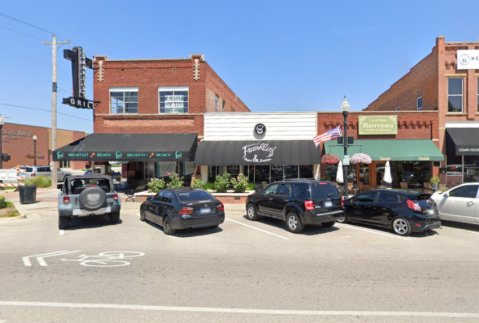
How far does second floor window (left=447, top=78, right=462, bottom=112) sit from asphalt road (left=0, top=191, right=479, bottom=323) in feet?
38.0

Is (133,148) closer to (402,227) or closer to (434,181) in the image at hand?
(402,227)

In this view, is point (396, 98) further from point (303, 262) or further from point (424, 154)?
point (303, 262)

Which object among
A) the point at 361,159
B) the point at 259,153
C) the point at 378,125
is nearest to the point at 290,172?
the point at 259,153

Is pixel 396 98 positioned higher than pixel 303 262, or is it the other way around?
pixel 396 98

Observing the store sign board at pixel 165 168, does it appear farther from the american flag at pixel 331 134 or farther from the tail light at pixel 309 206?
the tail light at pixel 309 206

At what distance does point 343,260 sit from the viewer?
5910mm

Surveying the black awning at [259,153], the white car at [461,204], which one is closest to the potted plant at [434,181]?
the black awning at [259,153]

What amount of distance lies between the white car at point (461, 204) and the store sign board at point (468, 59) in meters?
11.6

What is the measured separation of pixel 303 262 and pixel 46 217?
447 inches

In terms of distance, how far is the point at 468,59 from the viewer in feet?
52.7

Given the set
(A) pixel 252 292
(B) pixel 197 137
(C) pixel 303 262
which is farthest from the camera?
(B) pixel 197 137

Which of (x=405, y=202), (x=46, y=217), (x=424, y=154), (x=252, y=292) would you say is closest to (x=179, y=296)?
(x=252, y=292)

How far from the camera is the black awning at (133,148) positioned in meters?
15.7

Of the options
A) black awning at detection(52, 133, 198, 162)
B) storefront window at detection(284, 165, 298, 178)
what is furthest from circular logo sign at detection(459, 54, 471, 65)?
black awning at detection(52, 133, 198, 162)
